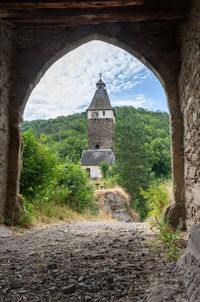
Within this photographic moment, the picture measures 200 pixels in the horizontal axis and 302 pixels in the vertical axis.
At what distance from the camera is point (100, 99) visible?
1191 inches

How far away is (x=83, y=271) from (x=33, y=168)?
3.67 metres

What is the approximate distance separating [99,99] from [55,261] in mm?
28972

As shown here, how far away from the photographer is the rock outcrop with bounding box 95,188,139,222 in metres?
12.1

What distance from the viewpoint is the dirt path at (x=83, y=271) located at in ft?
5.45

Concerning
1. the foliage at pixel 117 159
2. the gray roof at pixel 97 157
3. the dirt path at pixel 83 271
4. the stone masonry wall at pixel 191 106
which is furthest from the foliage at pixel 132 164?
the dirt path at pixel 83 271

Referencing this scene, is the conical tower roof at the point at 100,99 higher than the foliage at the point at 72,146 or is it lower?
higher

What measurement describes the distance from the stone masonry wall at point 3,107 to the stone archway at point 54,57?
0.26ft

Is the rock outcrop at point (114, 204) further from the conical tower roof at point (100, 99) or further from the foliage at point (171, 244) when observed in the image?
the conical tower roof at point (100, 99)

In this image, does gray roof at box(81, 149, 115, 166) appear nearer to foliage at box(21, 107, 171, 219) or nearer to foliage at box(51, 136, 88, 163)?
foliage at box(21, 107, 171, 219)

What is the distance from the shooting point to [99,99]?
30.3 meters

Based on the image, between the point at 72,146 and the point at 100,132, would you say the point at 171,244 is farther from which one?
the point at 72,146

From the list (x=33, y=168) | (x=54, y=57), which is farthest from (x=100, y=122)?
(x=54, y=57)

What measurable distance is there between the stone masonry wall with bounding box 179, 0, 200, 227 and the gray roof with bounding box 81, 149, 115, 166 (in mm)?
21301

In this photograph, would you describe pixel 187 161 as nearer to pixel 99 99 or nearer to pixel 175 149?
pixel 175 149
